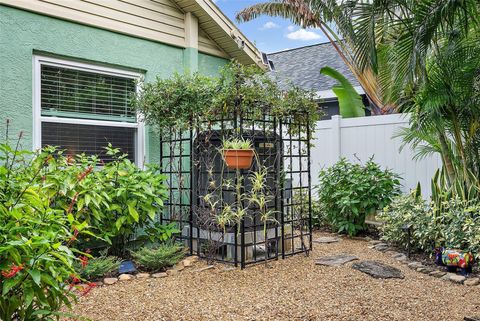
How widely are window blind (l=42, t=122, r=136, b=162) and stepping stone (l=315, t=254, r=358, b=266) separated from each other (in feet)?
9.58

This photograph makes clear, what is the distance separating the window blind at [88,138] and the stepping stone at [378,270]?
337 cm

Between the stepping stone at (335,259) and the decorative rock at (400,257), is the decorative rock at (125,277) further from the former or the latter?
the decorative rock at (400,257)

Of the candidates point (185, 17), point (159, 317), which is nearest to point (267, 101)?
point (185, 17)

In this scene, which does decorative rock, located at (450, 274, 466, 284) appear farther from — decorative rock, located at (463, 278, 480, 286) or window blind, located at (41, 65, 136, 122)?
window blind, located at (41, 65, 136, 122)

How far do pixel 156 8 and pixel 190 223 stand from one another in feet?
10.4

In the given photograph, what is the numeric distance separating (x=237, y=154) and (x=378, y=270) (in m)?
2.10

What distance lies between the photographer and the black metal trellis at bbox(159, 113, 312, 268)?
5344 millimetres

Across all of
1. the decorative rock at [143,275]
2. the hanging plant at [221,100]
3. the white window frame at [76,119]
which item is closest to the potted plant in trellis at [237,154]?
the hanging plant at [221,100]

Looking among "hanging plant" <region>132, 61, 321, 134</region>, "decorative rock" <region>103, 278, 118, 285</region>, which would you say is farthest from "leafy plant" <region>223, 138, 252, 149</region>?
"decorative rock" <region>103, 278, 118, 285</region>

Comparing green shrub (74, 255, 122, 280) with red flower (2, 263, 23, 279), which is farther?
green shrub (74, 255, 122, 280)

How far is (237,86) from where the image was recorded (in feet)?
16.9

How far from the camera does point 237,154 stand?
5016mm

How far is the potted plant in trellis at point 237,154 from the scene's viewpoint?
502 cm

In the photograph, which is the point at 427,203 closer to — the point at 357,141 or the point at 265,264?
the point at 357,141
